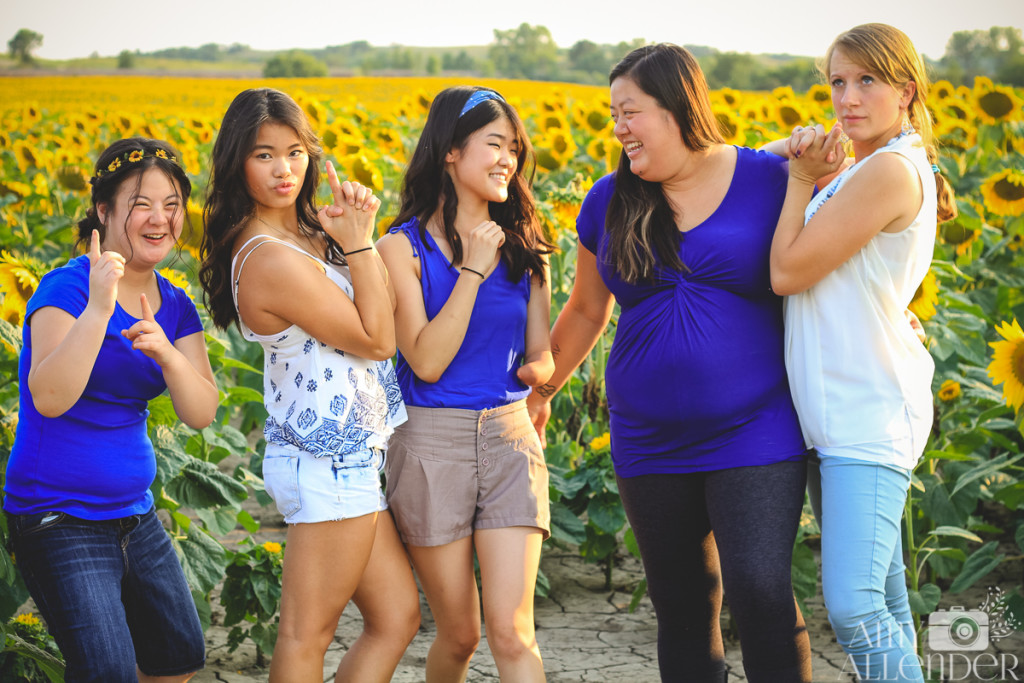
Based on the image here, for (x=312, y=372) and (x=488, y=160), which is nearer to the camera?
(x=312, y=372)

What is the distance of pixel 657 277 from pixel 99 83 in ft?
32.5

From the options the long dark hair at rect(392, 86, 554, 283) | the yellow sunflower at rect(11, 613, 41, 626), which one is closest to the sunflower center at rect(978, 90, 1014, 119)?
the long dark hair at rect(392, 86, 554, 283)


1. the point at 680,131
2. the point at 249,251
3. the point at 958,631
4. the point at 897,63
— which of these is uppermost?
the point at 897,63

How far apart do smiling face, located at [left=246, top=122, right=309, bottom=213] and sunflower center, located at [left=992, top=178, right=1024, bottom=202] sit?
3.38m

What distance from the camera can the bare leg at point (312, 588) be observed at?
84.6 inches

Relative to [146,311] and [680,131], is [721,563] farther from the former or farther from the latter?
[146,311]

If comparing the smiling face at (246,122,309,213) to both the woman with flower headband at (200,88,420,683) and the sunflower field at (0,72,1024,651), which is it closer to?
the woman with flower headband at (200,88,420,683)

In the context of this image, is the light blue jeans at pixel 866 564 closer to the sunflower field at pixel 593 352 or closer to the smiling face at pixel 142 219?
the sunflower field at pixel 593 352

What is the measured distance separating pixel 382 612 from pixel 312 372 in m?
0.57

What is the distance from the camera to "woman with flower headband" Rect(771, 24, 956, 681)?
2057mm

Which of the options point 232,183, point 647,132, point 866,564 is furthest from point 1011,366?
point 232,183

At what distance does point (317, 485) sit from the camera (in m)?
2.14

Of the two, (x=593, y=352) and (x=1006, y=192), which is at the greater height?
(x=1006, y=192)

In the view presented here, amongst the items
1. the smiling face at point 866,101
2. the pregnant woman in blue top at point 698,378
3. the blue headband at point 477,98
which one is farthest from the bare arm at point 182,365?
the smiling face at point 866,101
